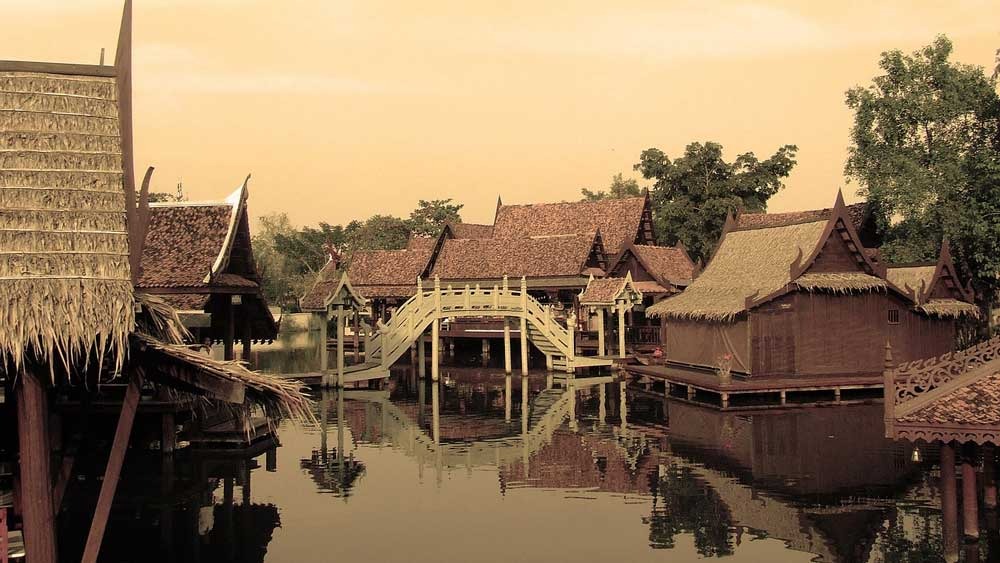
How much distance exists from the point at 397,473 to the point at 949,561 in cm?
1103

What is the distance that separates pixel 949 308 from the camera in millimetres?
33000

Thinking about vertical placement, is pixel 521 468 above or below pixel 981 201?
below

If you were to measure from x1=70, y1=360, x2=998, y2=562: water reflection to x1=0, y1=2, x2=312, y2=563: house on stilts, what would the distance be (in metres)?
4.36

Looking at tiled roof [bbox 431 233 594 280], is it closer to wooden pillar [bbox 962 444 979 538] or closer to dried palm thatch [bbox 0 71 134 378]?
wooden pillar [bbox 962 444 979 538]

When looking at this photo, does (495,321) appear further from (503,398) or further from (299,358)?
(503,398)

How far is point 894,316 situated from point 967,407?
2078 cm

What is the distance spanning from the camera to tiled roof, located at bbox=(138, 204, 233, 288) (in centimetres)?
2356

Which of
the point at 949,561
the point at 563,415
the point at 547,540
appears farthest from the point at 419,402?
the point at 949,561

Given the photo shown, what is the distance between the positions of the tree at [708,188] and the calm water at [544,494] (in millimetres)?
33086

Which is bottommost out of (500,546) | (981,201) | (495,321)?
(500,546)

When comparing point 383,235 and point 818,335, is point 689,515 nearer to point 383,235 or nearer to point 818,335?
point 818,335

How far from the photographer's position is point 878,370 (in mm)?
32125

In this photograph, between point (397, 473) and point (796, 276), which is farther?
point (796, 276)

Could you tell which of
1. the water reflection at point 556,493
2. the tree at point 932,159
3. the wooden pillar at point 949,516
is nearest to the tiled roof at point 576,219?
the tree at point 932,159
